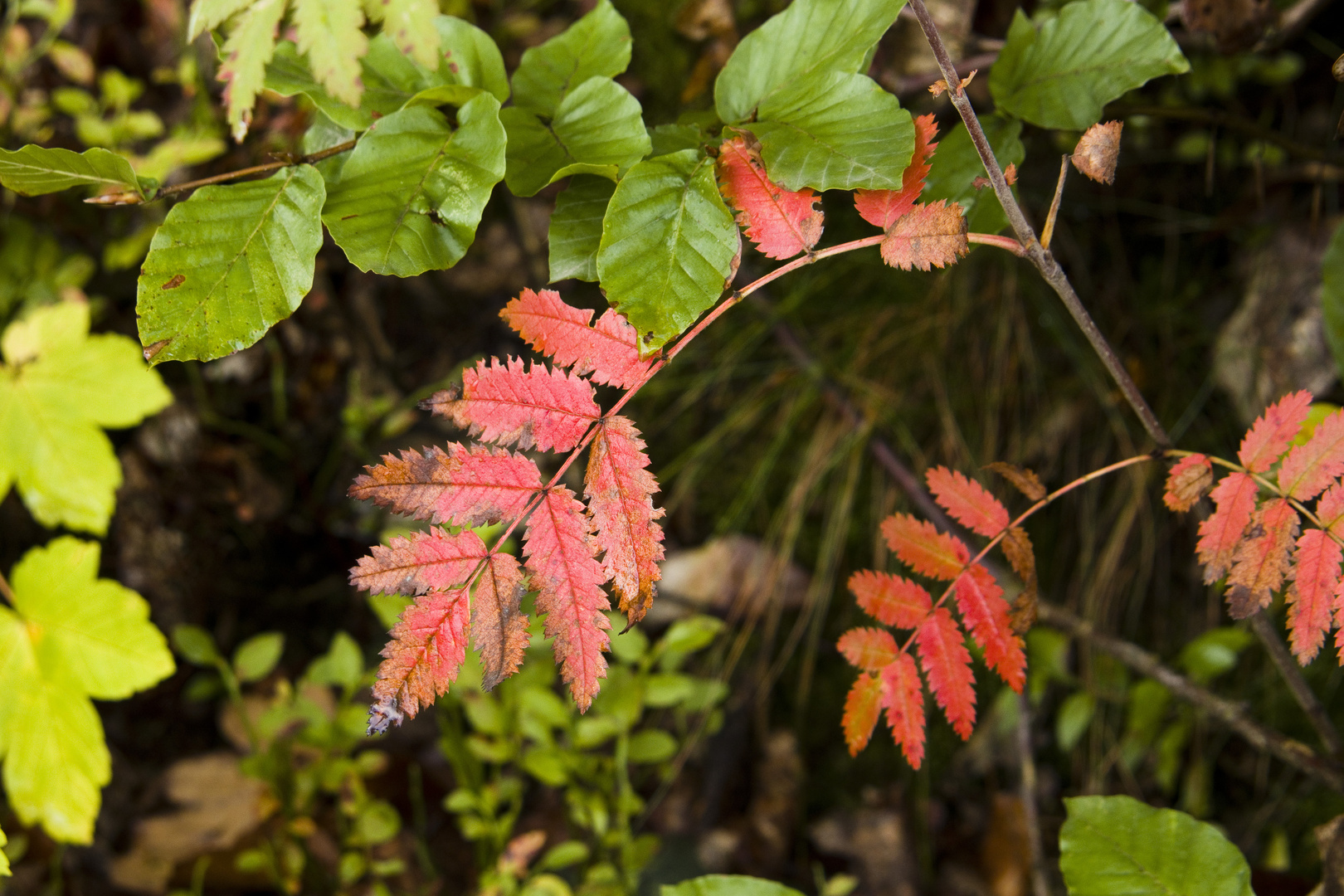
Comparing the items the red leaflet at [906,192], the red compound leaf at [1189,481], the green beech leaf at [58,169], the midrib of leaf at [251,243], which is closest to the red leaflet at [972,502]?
the red compound leaf at [1189,481]

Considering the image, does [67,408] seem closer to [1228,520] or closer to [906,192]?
[906,192]

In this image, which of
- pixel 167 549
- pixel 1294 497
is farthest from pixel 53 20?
pixel 1294 497

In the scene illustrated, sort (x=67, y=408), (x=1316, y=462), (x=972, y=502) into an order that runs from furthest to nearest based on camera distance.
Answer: (x=67, y=408) < (x=972, y=502) < (x=1316, y=462)

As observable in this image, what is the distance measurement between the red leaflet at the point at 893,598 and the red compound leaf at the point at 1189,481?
214 millimetres

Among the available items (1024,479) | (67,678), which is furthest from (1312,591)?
(67,678)

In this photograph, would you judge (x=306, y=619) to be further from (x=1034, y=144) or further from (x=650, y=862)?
(x=1034, y=144)

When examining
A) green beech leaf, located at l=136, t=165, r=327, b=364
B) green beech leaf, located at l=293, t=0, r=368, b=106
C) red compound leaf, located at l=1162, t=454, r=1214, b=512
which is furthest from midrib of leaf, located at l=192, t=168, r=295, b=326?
red compound leaf, located at l=1162, t=454, r=1214, b=512

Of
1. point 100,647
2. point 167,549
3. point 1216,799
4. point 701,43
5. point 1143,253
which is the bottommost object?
point 1216,799

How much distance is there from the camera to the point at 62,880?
131cm

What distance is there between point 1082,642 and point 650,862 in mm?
874

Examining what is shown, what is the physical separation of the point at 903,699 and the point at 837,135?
0.47m

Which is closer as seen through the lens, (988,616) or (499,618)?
(499,618)

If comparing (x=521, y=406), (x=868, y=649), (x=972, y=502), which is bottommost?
(x=868, y=649)

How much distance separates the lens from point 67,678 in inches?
39.1
